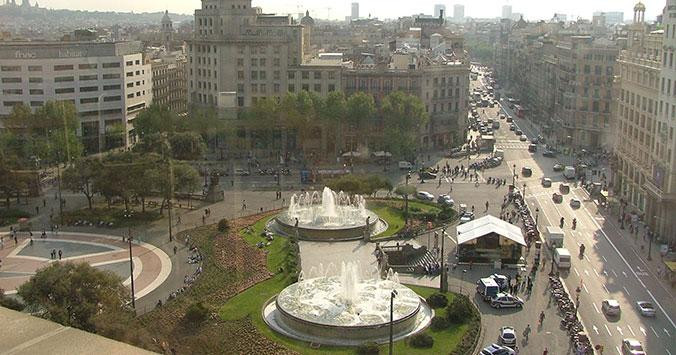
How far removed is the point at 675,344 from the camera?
29.3 m

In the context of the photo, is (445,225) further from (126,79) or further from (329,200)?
(126,79)

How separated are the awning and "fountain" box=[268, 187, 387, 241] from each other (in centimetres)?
652

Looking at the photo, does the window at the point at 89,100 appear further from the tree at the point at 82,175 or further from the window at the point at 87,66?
the tree at the point at 82,175

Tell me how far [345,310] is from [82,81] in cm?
5236

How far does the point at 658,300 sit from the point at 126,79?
2325 inches

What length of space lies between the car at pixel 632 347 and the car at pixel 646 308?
13.5ft

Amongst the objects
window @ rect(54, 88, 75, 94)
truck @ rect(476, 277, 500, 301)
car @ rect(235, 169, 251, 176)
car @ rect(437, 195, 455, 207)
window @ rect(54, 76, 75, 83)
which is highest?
window @ rect(54, 76, 75, 83)

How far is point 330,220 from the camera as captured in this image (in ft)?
151

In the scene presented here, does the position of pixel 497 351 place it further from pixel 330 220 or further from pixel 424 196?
pixel 424 196

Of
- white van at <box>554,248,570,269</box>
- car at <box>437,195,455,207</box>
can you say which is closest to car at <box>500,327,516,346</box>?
white van at <box>554,248,570,269</box>

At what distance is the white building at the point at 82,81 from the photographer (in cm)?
7069

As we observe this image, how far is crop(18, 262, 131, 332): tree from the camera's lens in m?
25.9

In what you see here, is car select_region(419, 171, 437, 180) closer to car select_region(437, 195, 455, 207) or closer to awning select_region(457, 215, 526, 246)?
car select_region(437, 195, 455, 207)

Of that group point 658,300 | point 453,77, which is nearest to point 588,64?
point 453,77
